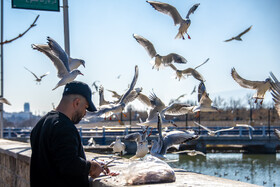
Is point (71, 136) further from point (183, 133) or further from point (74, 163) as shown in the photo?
point (183, 133)

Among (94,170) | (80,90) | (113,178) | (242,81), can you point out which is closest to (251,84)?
(242,81)

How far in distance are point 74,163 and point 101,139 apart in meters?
27.9

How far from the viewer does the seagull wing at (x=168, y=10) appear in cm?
851

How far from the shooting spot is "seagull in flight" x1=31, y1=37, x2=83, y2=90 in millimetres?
6750

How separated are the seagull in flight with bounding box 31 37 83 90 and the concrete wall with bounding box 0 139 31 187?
49.5 inches

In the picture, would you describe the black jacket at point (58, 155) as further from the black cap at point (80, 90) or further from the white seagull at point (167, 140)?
the white seagull at point (167, 140)

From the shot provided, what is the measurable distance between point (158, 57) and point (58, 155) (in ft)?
23.2

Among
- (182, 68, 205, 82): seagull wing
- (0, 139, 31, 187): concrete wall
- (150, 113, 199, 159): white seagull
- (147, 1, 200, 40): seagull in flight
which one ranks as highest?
(147, 1, 200, 40): seagull in flight

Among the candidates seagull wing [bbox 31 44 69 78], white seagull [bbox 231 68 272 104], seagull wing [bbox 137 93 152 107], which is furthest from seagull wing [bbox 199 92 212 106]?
seagull wing [bbox 31 44 69 78]

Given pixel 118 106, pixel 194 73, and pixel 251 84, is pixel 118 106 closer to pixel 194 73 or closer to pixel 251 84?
pixel 251 84

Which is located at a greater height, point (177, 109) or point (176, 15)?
point (176, 15)

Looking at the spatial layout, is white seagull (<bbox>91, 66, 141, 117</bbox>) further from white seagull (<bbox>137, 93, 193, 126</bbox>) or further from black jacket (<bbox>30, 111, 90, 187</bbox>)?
black jacket (<bbox>30, 111, 90, 187</bbox>)

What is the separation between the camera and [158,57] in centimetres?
977

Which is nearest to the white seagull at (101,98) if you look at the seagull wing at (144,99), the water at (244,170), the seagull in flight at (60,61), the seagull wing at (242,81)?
the seagull wing at (144,99)
